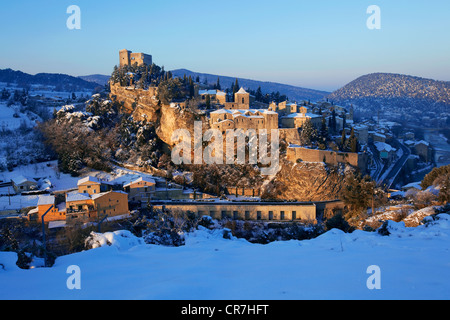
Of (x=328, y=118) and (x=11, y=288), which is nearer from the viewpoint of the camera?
(x=11, y=288)

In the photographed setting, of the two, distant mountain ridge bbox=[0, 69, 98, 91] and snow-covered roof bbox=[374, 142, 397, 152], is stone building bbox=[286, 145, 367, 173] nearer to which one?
snow-covered roof bbox=[374, 142, 397, 152]

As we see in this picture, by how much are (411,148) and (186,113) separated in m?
28.8

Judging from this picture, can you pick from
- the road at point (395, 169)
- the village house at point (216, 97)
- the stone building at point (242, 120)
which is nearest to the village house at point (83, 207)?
the stone building at point (242, 120)

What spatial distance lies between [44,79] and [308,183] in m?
79.1

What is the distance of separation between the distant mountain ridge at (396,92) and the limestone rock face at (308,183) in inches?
2889

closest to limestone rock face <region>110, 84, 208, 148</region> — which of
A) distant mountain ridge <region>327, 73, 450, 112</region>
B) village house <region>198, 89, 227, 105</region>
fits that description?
village house <region>198, 89, 227, 105</region>

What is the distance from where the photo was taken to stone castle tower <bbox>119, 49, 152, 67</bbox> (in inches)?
1516

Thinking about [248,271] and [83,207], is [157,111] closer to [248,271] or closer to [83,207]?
[83,207]

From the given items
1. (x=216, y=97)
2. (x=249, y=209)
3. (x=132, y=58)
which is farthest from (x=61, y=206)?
(x=132, y=58)

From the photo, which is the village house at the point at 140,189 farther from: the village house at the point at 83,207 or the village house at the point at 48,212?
the village house at the point at 48,212

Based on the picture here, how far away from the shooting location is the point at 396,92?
99000mm
